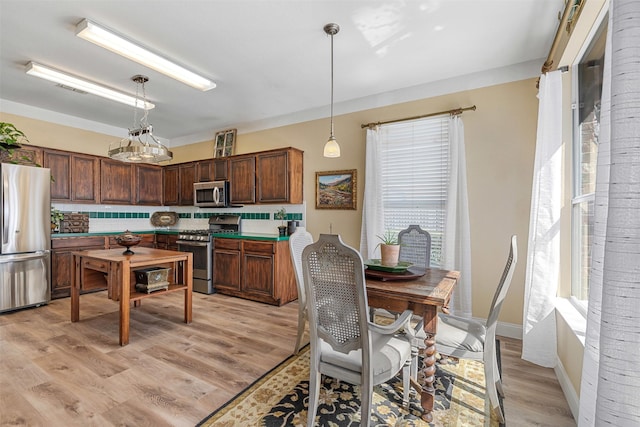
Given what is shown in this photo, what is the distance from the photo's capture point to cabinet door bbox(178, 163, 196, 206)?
552cm

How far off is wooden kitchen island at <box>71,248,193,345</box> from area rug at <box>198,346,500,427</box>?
1.58 metres

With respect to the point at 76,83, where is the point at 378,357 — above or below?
below

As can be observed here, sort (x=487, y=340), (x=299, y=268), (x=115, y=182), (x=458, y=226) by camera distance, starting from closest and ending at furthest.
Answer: (x=487, y=340) → (x=299, y=268) → (x=458, y=226) → (x=115, y=182)

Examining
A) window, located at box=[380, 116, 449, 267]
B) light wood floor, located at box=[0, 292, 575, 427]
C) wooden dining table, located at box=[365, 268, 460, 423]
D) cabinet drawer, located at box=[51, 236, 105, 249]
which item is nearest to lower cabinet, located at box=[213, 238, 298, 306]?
light wood floor, located at box=[0, 292, 575, 427]

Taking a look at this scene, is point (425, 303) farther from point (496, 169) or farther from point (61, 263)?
point (61, 263)

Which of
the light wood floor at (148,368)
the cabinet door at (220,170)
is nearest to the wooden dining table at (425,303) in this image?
the light wood floor at (148,368)

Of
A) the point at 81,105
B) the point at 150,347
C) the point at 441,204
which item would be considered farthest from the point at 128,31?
the point at 441,204

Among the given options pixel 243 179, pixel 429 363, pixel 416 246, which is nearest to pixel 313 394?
pixel 429 363

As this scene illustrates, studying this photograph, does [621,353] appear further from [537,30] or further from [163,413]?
[537,30]

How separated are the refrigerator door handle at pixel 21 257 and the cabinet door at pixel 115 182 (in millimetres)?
1363

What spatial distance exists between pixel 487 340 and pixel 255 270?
10.4 feet

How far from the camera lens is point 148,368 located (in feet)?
7.63

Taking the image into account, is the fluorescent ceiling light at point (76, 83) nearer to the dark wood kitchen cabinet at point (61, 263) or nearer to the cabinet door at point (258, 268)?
the dark wood kitchen cabinet at point (61, 263)

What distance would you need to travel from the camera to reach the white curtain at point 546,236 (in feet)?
7.74
